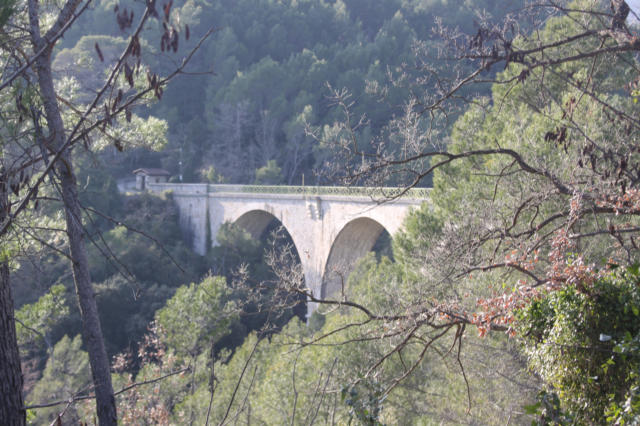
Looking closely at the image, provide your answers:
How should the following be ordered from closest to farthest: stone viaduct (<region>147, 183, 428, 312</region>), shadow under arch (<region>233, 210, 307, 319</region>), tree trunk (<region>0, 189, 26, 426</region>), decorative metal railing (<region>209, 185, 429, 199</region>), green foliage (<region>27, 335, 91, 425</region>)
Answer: tree trunk (<region>0, 189, 26, 426</region>), green foliage (<region>27, 335, 91, 425</region>), decorative metal railing (<region>209, 185, 429, 199</region>), stone viaduct (<region>147, 183, 428, 312</region>), shadow under arch (<region>233, 210, 307, 319</region>)

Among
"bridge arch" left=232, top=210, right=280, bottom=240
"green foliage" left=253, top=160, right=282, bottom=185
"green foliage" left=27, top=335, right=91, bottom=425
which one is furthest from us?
"green foliage" left=253, top=160, right=282, bottom=185

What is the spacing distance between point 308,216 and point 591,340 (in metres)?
18.0

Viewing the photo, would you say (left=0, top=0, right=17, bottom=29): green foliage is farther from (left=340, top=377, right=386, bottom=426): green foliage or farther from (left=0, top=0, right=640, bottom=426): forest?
(left=340, top=377, right=386, bottom=426): green foliage

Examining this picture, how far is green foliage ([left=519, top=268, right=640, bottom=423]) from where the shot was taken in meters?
2.54

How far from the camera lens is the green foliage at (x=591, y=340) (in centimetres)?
254

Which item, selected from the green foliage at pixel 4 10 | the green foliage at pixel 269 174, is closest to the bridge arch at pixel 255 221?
the green foliage at pixel 269 174

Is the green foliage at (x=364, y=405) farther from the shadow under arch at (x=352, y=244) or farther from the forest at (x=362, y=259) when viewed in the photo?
the shadow under arch at (x=352, y=244)

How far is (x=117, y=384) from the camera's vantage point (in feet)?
35.8

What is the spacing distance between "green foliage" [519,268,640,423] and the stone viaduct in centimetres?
1204

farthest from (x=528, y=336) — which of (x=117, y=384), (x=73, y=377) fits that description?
(x=73, y=377)

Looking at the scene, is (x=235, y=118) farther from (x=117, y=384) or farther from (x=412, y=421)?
(x=412, y=421)

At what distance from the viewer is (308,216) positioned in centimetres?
2053

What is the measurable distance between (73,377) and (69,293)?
387 centimetres

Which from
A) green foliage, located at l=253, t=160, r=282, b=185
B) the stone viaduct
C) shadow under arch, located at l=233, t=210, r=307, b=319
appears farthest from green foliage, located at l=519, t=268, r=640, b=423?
green foliage, located at l=253, t=160, r=282, b=185
